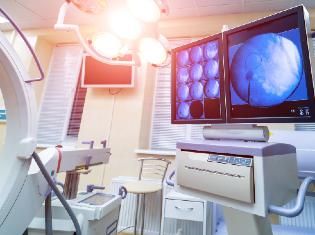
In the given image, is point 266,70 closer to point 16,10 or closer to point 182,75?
point 182,75

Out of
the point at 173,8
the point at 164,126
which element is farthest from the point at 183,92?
the point at 173,8

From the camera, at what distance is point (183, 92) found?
1.20 m

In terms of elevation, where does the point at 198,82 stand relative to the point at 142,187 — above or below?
above

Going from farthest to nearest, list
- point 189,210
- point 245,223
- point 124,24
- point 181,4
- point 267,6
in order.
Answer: point 181,4 → point 267,6 → point 189,210 → point 124,24 → point 245,223

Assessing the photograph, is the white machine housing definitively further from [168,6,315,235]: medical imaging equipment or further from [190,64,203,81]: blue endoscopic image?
[190,64,203,81]: blue endoscopic image

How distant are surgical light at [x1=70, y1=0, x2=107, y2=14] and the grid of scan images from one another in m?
0.50

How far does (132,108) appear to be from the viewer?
326cm

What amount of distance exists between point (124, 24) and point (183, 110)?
741mm

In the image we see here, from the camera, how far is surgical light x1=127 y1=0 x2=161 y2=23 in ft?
4.29

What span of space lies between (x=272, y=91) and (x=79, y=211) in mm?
1134

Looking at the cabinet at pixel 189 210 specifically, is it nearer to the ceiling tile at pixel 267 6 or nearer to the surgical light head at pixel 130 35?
the surgical light head at pixel 130 35

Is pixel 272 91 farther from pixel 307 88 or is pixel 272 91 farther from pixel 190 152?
pixel 190 152

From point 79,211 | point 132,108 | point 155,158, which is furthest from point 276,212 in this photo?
point 132,108

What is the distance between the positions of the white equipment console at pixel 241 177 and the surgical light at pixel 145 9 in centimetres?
82
